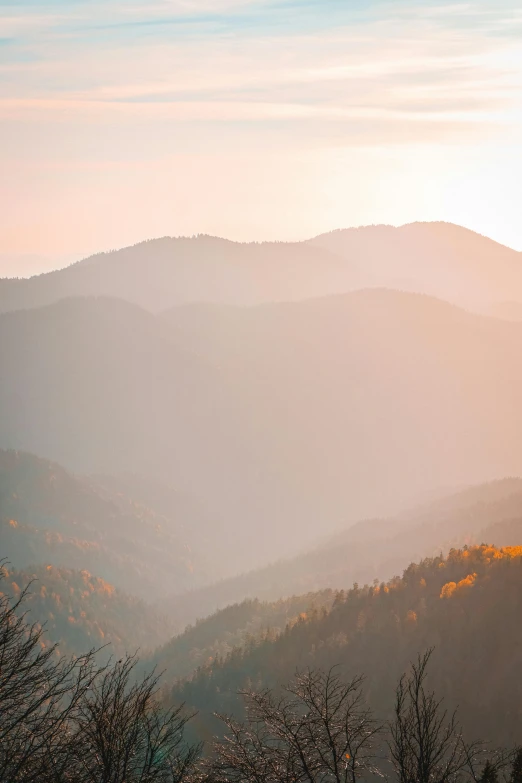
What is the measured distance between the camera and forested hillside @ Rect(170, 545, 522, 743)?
81.4m

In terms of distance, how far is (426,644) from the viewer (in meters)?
91.9

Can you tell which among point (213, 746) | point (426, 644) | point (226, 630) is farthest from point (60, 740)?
point (226, 630)

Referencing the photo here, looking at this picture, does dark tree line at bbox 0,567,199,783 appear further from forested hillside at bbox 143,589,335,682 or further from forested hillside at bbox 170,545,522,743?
forested hillside at bbox 143,589,335,682

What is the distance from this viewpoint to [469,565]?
102312 mm

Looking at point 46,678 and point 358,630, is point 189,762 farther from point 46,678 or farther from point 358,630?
point 358,630

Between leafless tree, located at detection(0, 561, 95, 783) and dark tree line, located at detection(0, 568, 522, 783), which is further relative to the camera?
leafless tree, located at detection(0, 561, 95, 783)

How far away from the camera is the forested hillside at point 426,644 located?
267 ft

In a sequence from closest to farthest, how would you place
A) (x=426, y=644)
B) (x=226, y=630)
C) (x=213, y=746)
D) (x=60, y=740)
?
1. (x=213, y=746)
2. (x=60, y=740)
3. (x=426, y=644)
4. (x=226, y=630)

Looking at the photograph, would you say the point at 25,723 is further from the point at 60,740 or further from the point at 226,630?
the point at 226,630

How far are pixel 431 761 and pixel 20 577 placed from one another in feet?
603

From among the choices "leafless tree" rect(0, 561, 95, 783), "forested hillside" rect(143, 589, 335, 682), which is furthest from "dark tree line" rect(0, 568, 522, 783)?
"forested hillside" rect(143, 589, 335, 682)

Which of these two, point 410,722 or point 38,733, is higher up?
point 38,733

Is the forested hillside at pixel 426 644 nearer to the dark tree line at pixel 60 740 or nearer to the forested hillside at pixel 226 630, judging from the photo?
the forested hillside at pixel 226 630

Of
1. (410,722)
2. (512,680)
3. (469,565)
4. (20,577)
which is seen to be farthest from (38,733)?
(20,577)
